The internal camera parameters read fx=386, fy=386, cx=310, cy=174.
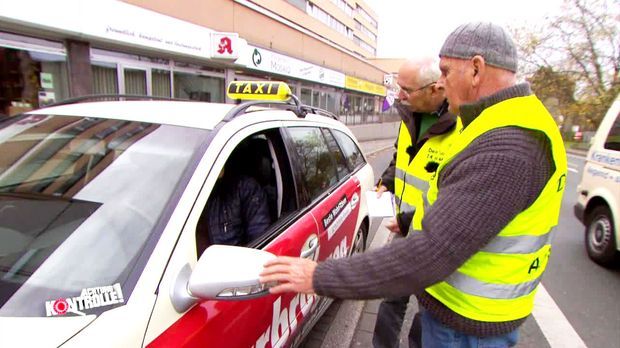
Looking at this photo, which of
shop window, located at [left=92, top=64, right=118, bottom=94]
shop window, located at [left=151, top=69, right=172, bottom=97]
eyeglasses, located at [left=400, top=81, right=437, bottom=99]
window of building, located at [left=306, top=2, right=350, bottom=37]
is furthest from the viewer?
window of building, located at [left=306, top=2, right=350, bottom=37]

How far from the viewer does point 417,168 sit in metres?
2.37

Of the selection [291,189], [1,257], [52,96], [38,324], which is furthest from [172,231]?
[52,96]

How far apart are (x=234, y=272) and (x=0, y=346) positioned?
1.99ft

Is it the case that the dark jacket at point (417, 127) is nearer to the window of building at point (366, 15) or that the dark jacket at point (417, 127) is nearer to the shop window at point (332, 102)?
the shop window at point (332, 102)

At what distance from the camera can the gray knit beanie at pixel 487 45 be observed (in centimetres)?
123

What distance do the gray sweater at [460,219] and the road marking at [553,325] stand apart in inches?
98.4

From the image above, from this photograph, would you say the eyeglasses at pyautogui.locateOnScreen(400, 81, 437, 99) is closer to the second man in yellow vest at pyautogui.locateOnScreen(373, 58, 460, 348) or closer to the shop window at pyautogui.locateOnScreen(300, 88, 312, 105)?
the second man in yellow vest at pyautogui.locateOnScreen(373, 58, 460, 348)

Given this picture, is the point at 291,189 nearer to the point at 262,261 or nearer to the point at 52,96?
the point at 262,261

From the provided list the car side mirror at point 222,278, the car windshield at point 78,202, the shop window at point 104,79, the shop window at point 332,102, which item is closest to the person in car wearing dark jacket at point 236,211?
the car windshield at point 78,202

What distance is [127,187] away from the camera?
60.4 inches

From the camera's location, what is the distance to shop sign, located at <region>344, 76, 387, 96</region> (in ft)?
79.5

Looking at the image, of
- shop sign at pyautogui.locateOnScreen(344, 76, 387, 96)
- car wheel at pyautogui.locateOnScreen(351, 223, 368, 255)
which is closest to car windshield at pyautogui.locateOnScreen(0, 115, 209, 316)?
car wheel at pyautogui.locateOnScreen(351, 223, 368, 255)

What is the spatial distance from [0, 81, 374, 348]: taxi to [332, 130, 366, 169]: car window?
41.3 inches

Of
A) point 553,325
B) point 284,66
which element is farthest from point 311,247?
point 284,66
